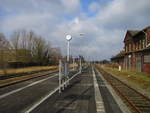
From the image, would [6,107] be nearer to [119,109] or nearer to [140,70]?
[119,109]

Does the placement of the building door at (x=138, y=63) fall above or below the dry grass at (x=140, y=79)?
above

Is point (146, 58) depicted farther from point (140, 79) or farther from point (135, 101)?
point (135, 101)

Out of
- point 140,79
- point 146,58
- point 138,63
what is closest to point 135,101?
point 140,79

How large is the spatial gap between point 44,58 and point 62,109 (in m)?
67.9

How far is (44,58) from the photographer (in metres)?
75.5

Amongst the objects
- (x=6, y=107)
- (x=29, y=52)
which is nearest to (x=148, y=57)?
(x=6, y=107)

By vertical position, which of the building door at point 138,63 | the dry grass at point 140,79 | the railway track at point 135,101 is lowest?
the railway track at point 135,101

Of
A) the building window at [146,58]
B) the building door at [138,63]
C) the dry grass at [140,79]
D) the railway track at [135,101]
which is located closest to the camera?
the railway track at [135,101]

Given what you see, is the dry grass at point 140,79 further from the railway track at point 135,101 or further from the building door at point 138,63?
the building door at point 138,63

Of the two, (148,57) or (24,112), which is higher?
(148,57)

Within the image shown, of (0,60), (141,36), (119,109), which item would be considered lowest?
(119,109)

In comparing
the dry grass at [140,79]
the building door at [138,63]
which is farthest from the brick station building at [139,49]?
the dry grass at [140,79]

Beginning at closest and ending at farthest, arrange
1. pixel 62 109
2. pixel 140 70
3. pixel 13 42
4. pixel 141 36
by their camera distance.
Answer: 1. pixel 62 109
2. pixel 140 70
3. pixel 141 36
4. pixel 13 42

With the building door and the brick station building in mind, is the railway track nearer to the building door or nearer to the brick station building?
the brick station building
